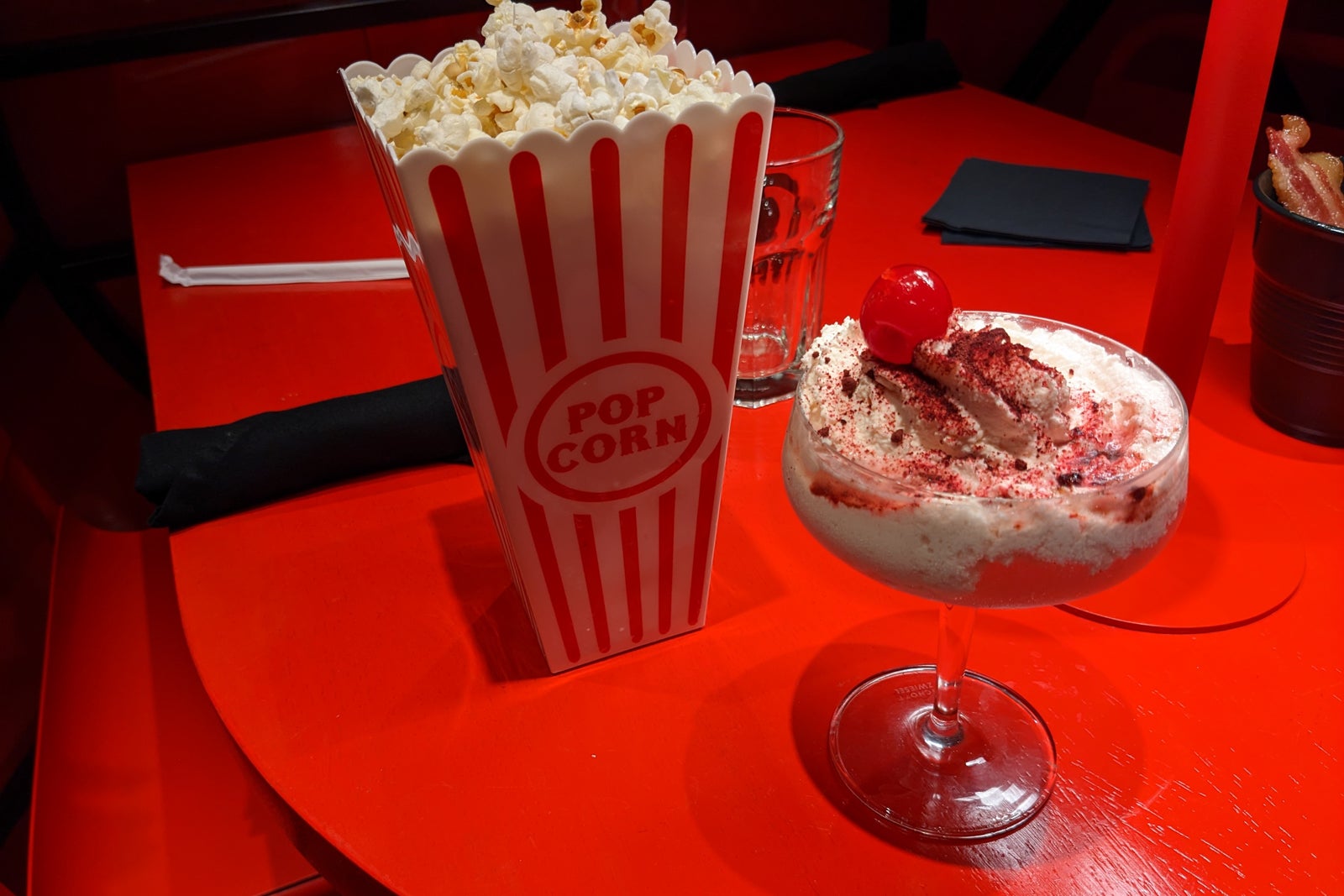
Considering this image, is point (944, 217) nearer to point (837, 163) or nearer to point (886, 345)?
point (837, 163)

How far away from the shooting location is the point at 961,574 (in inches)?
24.1

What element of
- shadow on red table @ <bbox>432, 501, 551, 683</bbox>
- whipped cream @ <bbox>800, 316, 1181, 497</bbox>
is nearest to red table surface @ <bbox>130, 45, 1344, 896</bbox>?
shadow on red table @ <bbox>432, 501, 551, 683</bbox>

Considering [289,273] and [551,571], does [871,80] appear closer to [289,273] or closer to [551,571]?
[289,273]

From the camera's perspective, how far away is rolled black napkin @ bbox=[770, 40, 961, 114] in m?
2.00

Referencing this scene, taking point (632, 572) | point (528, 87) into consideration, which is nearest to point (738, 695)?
point (632, 572)

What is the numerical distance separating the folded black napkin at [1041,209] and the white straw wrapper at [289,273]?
0.87 m

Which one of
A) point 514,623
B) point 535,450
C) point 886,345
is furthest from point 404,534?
point 886,345

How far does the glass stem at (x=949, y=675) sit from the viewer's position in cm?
73

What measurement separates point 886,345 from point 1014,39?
308cm

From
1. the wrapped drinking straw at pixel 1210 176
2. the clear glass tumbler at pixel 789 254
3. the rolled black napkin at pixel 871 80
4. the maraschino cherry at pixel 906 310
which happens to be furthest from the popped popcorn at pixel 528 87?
the rolled black napkin at pixel 871 80

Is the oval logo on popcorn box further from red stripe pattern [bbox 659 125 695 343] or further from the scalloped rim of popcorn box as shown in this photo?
the scalloped rim of popcorn box

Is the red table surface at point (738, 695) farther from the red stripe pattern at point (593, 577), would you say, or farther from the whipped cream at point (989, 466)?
the whipped cream at point (989, 466)

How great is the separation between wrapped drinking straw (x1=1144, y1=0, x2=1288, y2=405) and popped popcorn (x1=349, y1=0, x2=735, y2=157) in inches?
19.6

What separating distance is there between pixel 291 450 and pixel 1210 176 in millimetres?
982
